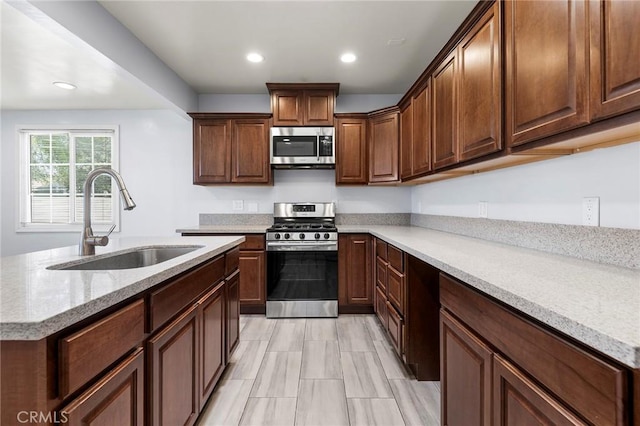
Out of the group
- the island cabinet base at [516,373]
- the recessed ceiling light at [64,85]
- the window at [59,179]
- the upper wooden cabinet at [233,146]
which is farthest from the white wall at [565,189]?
the window at [59,179]

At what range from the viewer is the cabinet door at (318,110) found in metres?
3.47

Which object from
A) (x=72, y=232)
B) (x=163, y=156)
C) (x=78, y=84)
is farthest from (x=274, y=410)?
(x=72, y=232)

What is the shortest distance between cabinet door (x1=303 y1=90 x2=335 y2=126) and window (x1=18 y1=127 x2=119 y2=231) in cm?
283

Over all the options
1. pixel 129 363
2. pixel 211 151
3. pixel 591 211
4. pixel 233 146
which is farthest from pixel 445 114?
pixel 211 151

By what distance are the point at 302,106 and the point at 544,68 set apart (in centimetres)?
262

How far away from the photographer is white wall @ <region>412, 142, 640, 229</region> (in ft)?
3.87

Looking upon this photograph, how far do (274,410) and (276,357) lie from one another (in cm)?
63

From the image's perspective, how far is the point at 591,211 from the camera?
1325 mm

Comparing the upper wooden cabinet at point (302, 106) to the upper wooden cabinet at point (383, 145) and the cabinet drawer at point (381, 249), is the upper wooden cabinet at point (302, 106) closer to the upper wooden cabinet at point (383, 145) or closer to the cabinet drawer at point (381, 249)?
the upper wooden cabinet at point (383, 145)

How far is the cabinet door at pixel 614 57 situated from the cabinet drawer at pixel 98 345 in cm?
158

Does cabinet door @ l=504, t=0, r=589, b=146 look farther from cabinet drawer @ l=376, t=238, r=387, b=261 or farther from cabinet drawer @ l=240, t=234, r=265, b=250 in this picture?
cabinet drawer @ l=240, t=234, r=265, b=250

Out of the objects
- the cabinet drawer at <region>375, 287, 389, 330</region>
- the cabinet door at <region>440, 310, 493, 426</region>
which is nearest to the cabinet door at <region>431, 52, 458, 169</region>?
the cabinet door at <region>440, 310, 493, 426</region>

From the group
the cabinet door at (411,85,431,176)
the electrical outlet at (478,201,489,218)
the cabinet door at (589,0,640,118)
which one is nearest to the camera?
the cabinet door at (589,0,640,118)

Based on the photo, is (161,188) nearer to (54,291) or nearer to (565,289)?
(54,291)
